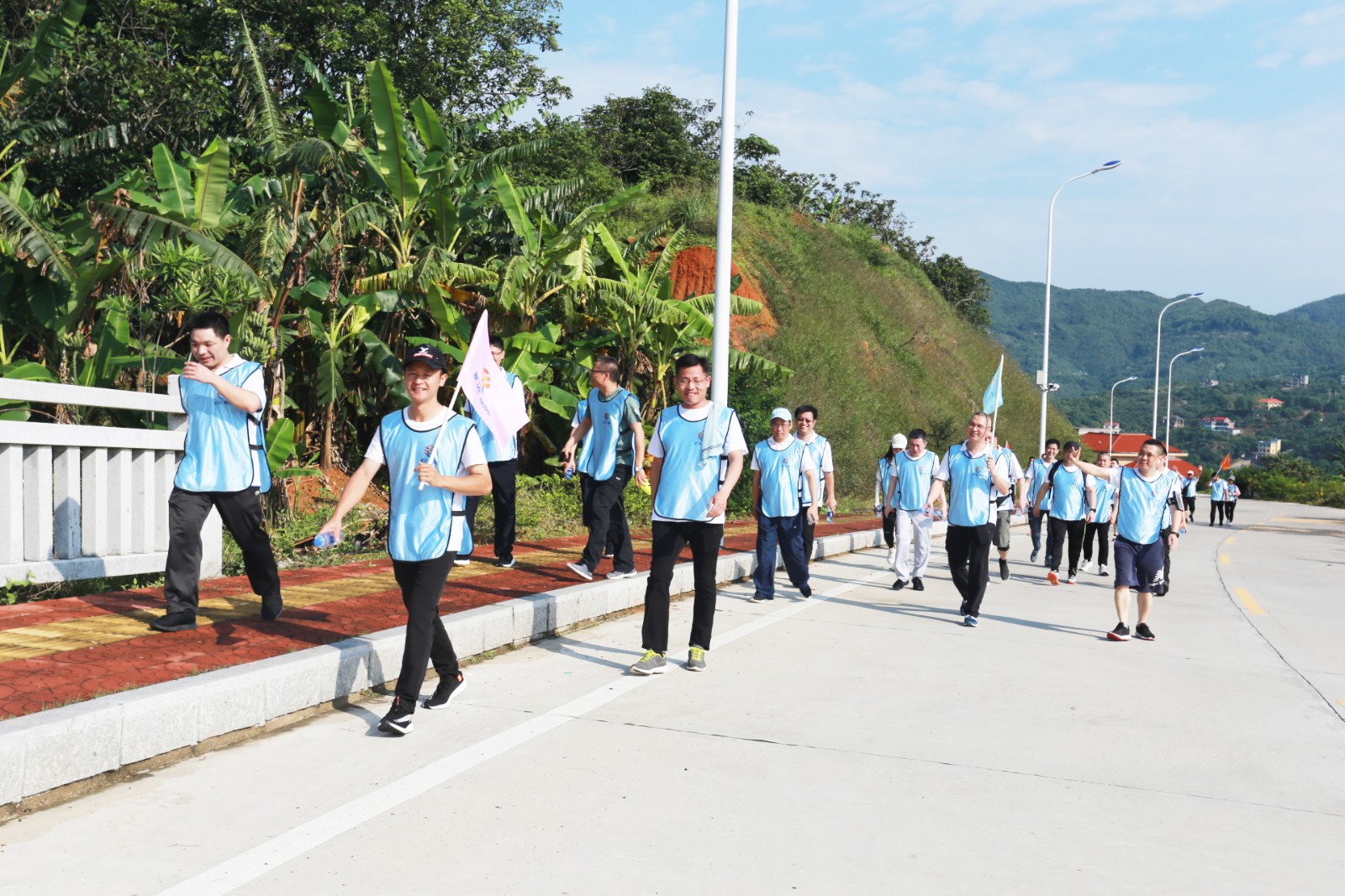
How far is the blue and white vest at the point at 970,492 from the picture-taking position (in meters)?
9.99

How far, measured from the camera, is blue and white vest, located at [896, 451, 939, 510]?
12.5 meters

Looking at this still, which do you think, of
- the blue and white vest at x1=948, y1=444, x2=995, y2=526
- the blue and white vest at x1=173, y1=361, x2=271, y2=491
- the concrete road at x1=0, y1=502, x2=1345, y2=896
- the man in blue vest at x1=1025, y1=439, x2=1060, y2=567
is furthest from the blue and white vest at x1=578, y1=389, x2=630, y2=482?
the man in blue vest at x1=1025, y1=439, x2=1060, y2=567

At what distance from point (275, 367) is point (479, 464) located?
24.2ft

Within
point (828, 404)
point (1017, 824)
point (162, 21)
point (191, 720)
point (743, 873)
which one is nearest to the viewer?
point (743, 873)

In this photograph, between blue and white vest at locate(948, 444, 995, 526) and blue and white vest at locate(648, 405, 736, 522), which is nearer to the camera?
blue and white vest at locate(648, 405, 736, 522)

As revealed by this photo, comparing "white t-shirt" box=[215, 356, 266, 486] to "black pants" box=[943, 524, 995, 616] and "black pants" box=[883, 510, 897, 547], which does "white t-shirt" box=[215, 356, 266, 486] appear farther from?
"black pants" box=[883, 510, 897, 547]

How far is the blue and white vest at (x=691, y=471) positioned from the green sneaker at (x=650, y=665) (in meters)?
0.83

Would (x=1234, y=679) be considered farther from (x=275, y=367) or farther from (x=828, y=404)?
(x=828, y=404)

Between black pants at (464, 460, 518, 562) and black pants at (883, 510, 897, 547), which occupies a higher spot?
black pants at (464, 460, 518, 562)

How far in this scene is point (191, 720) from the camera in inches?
195

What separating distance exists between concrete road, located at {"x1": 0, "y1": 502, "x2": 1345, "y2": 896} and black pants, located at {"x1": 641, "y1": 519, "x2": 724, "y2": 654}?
0.96 ft

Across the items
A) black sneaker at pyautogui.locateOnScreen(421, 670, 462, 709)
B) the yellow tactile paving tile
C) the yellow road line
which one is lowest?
the yellow road line

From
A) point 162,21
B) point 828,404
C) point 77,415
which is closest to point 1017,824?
point 77,415

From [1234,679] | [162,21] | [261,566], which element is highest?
[162,21]
